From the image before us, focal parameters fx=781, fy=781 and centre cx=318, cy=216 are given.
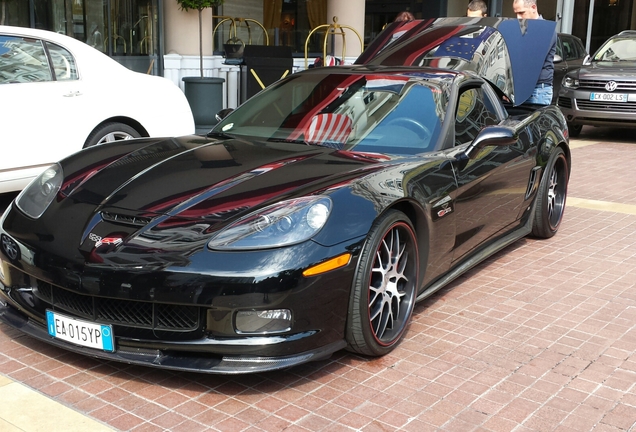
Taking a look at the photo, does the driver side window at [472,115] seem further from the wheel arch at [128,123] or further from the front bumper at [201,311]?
the wheel arch at [128,123]

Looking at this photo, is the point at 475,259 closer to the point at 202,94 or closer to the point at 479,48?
the point at 479,48

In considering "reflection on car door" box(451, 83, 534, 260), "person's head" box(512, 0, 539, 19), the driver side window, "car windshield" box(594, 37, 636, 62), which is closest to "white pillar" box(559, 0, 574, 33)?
"car windshield" box(594, 37, 636, 62)

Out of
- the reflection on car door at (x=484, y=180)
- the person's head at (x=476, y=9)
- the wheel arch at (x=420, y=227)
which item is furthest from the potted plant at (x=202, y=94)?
the wheel arch at (x=420, y=227)

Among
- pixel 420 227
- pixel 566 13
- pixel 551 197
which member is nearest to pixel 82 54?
pixel 420 227

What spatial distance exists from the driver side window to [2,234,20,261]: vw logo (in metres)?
2.52

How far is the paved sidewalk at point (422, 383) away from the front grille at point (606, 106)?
837 centimetres

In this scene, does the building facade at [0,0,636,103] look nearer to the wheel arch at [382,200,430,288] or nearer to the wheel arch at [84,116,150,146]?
the wheel arch at [84,116,150,146]

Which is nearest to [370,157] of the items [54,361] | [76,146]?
[54,361]

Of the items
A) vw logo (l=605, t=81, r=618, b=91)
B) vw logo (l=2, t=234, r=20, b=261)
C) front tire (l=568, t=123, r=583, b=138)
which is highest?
vw logo (l=605, t=81, r=618, b=91)

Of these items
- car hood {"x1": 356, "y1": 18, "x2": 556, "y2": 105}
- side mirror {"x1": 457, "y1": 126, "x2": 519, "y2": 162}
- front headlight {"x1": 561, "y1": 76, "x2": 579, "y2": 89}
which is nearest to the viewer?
side mirror {"x1": 457, "y1": 126, "x2": 519, "y2": 162}

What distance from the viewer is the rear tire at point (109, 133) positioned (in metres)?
6.70

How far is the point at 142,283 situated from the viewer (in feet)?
10.6

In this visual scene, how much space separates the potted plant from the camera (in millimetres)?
11266

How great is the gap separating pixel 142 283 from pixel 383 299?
120 cm
